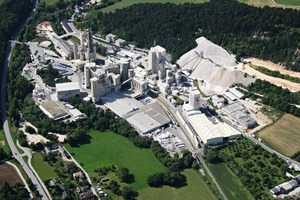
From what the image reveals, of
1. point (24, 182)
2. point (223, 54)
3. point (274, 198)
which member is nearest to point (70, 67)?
point (223, 54)

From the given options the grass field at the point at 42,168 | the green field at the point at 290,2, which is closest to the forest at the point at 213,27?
the green field at the point at 290,2

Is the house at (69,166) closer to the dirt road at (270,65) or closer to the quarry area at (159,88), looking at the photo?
the quarry area at (159,88)

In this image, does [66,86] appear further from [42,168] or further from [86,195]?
[86,195]

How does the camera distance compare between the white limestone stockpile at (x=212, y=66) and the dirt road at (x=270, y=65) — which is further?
the dirt road at (x=270, y=65)

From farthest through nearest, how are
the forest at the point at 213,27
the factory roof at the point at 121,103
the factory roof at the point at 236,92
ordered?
1. the forest at the point at 213,27
2. the factory roof at the point at 236,92
3. the factory roof at the point at 121,103

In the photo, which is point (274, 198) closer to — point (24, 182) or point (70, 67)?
point (24, 182)

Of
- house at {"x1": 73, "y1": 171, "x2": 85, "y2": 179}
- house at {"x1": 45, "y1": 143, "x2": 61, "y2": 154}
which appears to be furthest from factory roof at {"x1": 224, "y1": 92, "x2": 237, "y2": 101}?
house at {"x1": 73, "y1": 171, "x2": 85, "y2": 179}

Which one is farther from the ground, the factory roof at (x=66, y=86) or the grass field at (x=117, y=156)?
the factory roof at (x=66, y=86)
